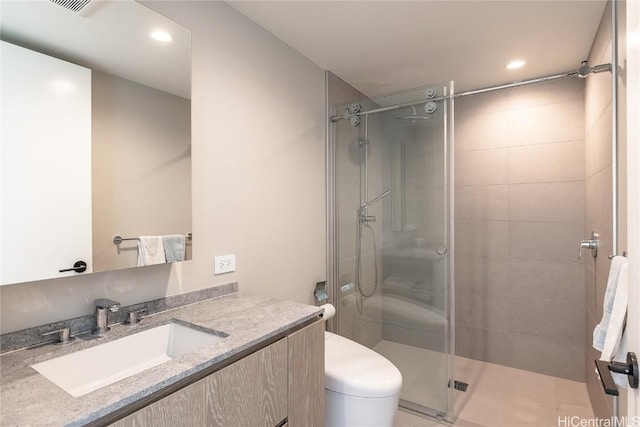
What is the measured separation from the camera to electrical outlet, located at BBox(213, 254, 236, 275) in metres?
1.63

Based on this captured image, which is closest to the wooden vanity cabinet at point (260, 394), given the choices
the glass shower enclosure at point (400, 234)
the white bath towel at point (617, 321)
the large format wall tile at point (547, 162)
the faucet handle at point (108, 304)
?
the faucet handle at point (108, 304)

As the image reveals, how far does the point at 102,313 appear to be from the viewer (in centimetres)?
115

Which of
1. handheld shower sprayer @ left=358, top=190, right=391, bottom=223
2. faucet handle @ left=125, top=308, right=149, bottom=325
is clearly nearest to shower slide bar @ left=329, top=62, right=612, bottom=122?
handheld shower sprayer @ left=358, top=190, right=391, bottom=223

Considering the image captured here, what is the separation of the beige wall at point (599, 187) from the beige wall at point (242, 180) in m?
1.69

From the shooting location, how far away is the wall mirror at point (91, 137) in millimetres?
986

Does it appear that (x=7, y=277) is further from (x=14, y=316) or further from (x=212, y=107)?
(x=212, y=107)

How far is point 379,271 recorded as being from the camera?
2574 millimetres

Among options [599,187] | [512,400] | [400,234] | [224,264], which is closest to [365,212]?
[400,234]

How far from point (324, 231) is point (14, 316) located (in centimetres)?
183

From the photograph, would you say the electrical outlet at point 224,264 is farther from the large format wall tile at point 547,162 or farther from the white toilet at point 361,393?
the large format wall tile at point 547,162

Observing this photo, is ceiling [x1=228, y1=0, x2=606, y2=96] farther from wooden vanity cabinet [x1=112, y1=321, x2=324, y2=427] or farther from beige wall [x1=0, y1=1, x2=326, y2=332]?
wooden vanity cabinet [x1=112, y1=321, x2=324, y2=427]

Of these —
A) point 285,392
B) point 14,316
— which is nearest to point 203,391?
point 285,392

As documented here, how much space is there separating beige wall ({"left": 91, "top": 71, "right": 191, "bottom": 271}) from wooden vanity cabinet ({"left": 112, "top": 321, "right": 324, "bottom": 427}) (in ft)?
2.05

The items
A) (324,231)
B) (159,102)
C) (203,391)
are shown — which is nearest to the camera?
(203,391)
